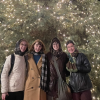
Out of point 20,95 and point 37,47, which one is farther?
point 37,47

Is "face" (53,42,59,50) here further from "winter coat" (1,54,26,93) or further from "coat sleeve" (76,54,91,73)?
"winter coat" (1,54,26,93)

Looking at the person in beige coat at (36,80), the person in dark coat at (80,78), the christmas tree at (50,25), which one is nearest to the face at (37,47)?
the person in beige coat at (36,80)

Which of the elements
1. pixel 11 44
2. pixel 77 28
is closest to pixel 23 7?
pixel 11 44

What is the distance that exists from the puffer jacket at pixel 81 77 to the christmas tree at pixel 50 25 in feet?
4.43

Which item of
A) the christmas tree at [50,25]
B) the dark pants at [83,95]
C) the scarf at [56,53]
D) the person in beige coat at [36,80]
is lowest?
the dark pants at [83,95]

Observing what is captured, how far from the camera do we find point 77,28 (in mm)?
3375

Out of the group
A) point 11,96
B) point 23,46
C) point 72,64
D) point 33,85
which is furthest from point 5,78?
point 72,64

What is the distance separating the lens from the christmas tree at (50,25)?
3.20 m

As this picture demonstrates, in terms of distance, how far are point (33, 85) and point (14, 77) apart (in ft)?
1.17

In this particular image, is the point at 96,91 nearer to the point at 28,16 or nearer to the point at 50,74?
the point at 50,74

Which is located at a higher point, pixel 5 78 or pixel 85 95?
pixel 5 78

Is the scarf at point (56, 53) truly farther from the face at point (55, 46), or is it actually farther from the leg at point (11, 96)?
the leg at point (11, 96)

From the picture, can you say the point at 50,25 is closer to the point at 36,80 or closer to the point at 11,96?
the point at 36,80

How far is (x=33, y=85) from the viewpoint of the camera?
5.84ft
